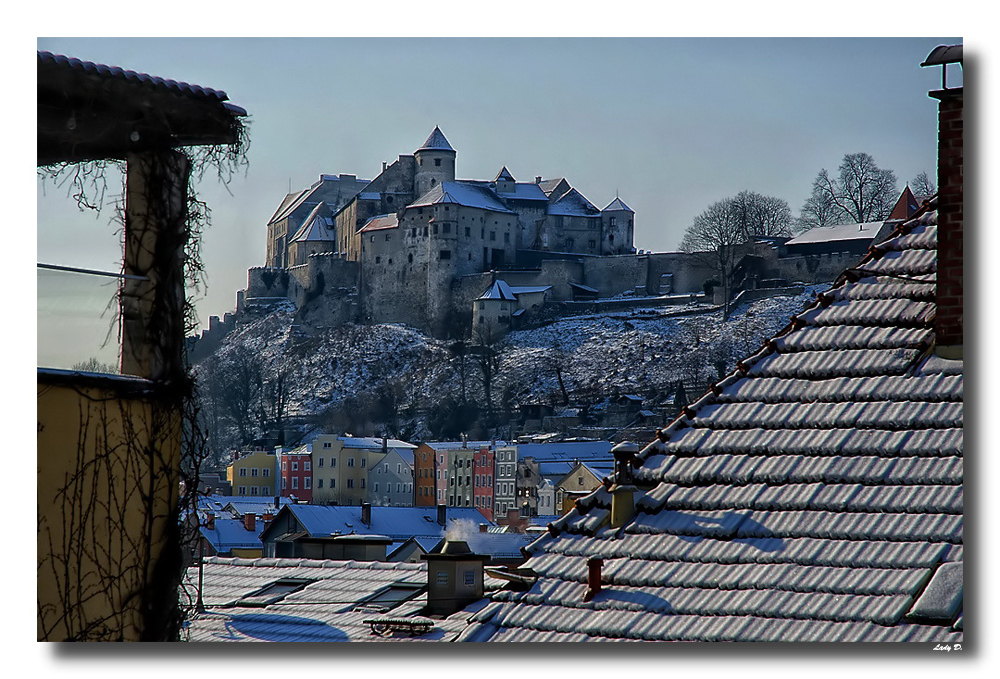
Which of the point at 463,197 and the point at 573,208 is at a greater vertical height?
the point at 463,197

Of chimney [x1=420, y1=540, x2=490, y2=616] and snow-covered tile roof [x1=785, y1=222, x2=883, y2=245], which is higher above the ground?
snow-covered tile roof [x1=785, y1=222, x2=883, y2=245]

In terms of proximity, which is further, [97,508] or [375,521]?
[375,521]

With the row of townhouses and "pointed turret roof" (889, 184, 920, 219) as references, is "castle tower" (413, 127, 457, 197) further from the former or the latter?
"pointed turret roof" (889, 184, 920, 219)

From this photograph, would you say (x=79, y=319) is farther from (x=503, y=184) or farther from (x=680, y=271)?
(x=503, y=184)

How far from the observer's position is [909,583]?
4207mm

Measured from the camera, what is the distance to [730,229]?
47.8 m

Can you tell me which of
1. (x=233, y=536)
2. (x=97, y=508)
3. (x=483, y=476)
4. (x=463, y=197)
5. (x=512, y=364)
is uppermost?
(x=463, y=197)

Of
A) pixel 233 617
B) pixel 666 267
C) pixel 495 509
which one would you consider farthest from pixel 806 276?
pixel 233 617

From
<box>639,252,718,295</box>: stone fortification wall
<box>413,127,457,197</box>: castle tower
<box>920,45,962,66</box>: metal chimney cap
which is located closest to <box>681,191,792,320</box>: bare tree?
<box>639,252,718,295</box>: stone fortification wall

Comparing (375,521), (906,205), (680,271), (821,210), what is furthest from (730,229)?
(906,205)

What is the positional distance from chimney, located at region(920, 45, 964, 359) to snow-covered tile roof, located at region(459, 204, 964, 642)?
0.36 feet

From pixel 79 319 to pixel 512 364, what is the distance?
5004 centimetres

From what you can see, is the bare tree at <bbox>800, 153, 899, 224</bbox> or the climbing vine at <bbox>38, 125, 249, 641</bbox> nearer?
the climbing vine at <bbox>38, 125, 249, 641</bbox>

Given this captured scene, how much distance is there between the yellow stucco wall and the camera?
14.9ft
